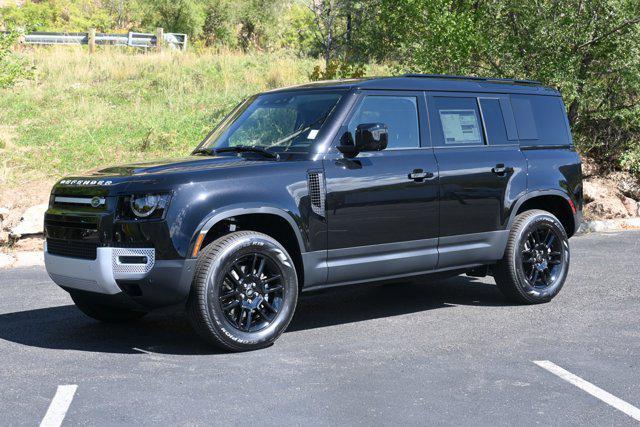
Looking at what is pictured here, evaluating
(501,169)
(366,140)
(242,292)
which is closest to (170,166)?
(242,292)

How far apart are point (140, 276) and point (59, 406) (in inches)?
48.3

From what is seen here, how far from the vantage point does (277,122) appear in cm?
742

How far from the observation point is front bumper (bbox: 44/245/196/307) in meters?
6.24

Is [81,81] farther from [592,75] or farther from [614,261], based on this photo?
[614,261]

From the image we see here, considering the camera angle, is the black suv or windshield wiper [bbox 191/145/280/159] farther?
windshield wiper [bbox 191/145/280/159]

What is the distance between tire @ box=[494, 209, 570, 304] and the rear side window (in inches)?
28.5

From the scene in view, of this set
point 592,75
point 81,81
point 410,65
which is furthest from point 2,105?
point 592,75

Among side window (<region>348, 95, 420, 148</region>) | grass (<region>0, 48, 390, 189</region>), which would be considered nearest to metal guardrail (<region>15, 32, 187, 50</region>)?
grass (<region>0, 48, 390, 189</region>)

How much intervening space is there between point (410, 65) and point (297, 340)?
9258mm

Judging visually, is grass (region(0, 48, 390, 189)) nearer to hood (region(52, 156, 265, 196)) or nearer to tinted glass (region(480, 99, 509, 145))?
hood (region(52, 156, 265, 196))

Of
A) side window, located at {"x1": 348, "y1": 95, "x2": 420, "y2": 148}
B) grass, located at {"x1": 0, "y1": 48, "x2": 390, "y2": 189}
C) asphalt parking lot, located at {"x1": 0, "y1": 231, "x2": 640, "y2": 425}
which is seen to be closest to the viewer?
asphalt parking lot, located at {"x1": 0, "y1": 231, "x2": 640, "y2": 425}

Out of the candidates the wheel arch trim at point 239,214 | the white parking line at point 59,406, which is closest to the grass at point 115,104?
the wheel arch trim at point 239,214

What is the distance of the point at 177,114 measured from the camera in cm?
1844

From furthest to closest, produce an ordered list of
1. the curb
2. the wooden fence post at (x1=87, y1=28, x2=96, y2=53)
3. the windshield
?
the wooden fence post at (x1=87, y1=28, x2=96, y2=53)
the curb
the windshield
